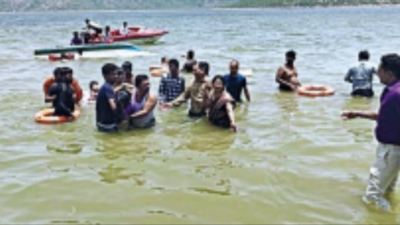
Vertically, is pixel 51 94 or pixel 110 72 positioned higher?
pixel 110 72

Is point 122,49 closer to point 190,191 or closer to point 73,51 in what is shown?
point 73,51

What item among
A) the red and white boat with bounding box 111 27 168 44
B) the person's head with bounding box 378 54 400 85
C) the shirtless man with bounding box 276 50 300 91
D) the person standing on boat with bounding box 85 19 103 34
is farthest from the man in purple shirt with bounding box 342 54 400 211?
the red and white boat with bounding box 111 27 168 44

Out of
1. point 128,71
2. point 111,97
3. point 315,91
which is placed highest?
point 128,71

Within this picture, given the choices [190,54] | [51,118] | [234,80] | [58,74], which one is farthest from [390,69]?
[190,54]

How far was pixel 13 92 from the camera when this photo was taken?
46.0ft

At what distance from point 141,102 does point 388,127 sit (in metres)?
4.51

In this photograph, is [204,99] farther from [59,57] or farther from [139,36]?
[139,36]

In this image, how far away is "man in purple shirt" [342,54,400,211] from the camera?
5090 millimetres

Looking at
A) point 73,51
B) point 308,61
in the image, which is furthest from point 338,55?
point 73,51

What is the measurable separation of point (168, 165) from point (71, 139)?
2.32 m

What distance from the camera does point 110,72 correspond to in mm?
7965

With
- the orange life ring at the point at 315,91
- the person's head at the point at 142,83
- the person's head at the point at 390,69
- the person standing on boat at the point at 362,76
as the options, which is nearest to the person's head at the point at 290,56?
the orange life ring at the point at 315,91

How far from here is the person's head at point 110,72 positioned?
793 centimetres

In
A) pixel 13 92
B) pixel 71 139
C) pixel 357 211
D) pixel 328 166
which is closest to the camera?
pixel 357 211
